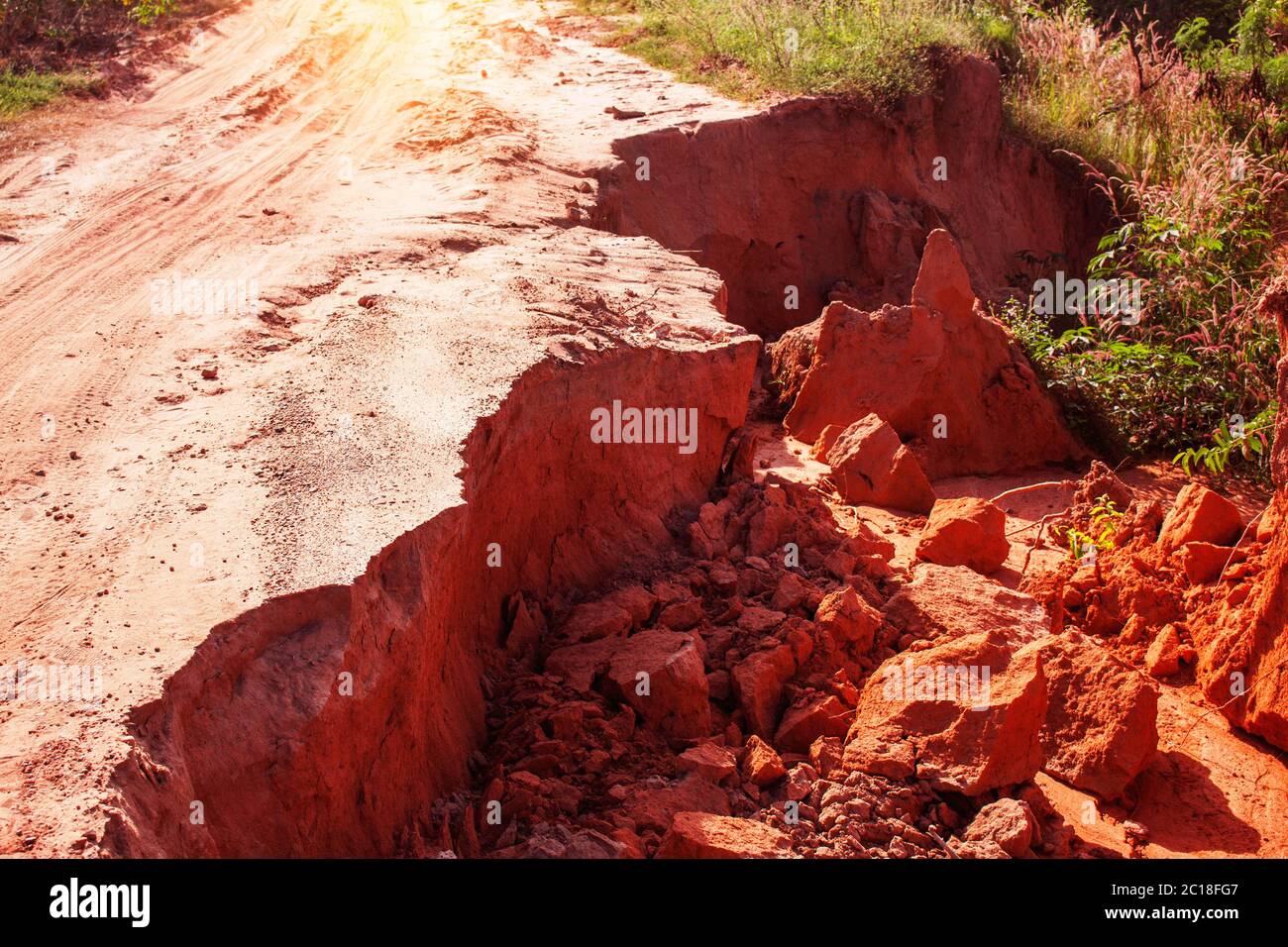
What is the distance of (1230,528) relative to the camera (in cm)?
590

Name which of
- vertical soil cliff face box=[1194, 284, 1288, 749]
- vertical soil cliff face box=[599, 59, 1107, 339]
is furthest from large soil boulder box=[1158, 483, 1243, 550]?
vertical soil cliff face box=[599, 59, 1107, 339]

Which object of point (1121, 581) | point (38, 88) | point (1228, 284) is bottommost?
point (1121, 581)

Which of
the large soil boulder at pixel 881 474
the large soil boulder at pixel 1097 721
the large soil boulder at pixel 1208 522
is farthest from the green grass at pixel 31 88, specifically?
the large soil boulder at pixel 1208 522

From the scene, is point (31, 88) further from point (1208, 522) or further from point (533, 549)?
point (1208, 522)

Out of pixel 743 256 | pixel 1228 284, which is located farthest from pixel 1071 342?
pixel 743 256

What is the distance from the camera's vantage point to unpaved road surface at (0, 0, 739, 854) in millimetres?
3244

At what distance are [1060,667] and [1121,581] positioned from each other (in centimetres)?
144

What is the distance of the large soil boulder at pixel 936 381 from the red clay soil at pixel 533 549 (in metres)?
0.02

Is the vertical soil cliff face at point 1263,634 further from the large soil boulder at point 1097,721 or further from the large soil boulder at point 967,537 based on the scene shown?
the large soil boulder at point 967,537

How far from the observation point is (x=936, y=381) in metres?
7.77

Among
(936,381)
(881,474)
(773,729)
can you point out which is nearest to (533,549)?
(773,729)

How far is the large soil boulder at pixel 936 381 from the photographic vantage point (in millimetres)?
7523
